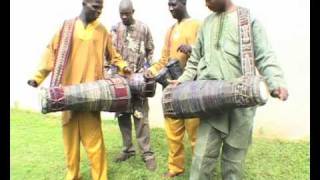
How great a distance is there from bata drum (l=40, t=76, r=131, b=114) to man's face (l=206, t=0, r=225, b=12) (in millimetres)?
1197

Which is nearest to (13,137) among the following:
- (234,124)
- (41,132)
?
(41,132)

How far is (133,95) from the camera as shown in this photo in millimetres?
5484

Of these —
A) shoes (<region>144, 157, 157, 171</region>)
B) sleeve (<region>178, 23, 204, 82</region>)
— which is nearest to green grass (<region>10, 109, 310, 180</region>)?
shoes (<region>144, 157, 157, 171</region>)

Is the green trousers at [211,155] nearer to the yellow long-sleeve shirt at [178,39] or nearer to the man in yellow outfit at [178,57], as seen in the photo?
the man in yellow outfit at [178,57]

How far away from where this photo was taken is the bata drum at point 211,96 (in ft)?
12.2

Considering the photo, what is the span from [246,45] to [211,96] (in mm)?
514

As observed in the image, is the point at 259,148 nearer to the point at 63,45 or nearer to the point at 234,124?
the point at 234,124

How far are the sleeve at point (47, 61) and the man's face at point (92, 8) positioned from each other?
345 millimetres

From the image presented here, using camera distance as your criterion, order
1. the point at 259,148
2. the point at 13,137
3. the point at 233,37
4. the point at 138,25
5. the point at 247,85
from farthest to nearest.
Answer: the point at 13,137
the point at 259,148
the point at 138,25
the point at 233,37
the point at 247,85

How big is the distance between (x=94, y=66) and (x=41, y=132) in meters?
2.93

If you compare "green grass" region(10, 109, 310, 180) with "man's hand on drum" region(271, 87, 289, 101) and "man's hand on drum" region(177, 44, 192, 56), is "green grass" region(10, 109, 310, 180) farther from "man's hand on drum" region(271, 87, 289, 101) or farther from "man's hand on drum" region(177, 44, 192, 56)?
"man's hand on drum" region(271, 87, 289, 101)

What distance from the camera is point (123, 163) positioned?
587 cm

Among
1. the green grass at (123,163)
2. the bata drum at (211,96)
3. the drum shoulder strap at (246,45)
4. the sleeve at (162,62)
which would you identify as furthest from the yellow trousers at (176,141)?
the drum shoulder strap at (246,45)

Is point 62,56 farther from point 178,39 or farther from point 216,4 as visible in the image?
point 216,4
